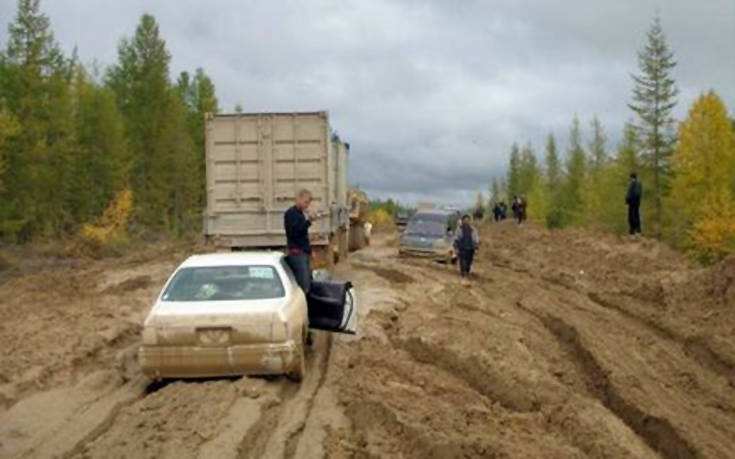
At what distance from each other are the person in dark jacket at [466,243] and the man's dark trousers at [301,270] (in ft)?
37.1

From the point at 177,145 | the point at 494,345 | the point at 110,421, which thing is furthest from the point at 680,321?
the point at 177,145

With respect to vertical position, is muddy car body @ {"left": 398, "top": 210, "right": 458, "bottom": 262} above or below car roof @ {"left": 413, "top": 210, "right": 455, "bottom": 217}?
below

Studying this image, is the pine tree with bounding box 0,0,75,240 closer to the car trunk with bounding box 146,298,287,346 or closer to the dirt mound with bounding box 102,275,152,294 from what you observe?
the dirt mound with bounding box 102,275,152,294

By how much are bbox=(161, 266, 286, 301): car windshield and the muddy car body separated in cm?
1913

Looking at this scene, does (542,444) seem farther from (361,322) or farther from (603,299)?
(603,299)

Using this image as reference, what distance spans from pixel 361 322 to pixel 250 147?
585 cm

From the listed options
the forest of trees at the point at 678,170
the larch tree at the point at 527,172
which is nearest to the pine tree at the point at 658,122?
the forest of trees at the point at 678,170

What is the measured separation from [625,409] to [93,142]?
4792 cm

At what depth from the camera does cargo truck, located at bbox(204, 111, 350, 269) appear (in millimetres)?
18906

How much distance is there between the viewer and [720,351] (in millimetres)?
14766

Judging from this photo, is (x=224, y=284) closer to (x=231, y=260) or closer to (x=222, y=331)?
(x=231, y=260)

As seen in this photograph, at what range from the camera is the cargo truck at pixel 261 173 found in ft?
62.0

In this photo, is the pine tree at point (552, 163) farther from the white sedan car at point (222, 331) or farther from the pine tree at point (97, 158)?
the white sedan car at point (222, 331)

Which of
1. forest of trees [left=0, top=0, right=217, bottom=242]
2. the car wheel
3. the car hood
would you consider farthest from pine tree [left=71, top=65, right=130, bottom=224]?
the car wheel
